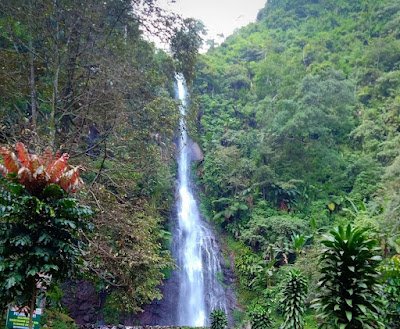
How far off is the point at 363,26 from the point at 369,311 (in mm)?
36365

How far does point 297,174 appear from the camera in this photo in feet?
77.3

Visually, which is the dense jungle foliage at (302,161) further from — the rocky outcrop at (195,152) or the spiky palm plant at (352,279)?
the spiky palm plant at (352,279)

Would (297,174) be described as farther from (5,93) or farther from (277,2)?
(277,2)

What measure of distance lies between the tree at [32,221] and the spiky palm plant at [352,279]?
11.6 ft

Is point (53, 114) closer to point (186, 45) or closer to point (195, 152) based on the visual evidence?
point (186, 45)

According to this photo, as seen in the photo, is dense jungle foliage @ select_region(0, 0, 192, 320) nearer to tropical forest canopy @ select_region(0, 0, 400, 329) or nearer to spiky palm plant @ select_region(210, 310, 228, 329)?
tropical forest canopy @ select_region(0, 0, 400, 329)

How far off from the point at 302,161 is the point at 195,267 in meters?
9.81

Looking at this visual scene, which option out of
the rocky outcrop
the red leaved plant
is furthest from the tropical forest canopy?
the rocky outcrop

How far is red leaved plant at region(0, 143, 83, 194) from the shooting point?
482 centimetres

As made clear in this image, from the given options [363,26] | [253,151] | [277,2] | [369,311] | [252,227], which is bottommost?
[369,311]

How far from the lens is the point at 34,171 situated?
4.83m

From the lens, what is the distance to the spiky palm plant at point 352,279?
5160 millimetres

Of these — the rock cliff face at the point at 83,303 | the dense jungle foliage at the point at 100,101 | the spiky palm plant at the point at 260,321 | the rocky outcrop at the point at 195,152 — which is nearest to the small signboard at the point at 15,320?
the dense jungle foliage at the point at 100,101

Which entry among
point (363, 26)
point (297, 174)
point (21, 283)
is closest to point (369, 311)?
point (21, 283)
